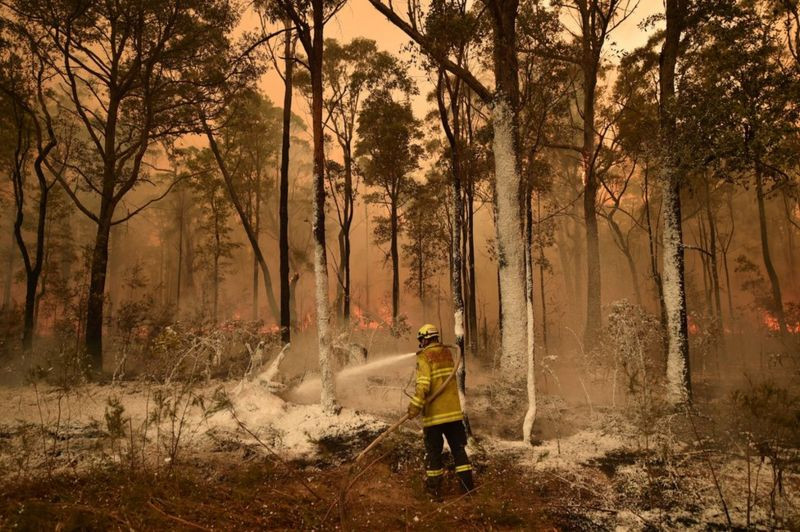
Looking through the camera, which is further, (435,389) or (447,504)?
(435,389)

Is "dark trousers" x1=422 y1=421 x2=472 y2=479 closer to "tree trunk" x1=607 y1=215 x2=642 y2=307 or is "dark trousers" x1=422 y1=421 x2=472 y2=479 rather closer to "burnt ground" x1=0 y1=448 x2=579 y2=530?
"burnt ground" x1=0 y1=448 x2=579 y2=530

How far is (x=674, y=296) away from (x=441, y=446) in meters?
6.37

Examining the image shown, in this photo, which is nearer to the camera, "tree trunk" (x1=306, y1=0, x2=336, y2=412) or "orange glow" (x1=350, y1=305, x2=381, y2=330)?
"tree trunk" (x1=306, y1=0, x2=336, y2=412)

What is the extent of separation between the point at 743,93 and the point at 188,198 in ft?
141

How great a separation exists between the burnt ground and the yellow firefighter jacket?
0.95 metres

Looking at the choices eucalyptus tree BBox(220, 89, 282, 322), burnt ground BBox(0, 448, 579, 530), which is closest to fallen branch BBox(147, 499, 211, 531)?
burnt ground BBox(0, 448, 579, 530)

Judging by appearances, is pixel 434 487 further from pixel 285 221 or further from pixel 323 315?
pixel 285 221

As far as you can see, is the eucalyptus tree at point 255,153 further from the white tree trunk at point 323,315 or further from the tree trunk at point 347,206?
the white tree trunk at point 323,315

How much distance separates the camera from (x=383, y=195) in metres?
21.5

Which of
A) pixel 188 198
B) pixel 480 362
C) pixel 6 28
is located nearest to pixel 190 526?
pixel 480 362

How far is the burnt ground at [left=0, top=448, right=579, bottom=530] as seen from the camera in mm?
4184

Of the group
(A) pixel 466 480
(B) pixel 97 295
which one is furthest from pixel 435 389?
(B) pixel 97 295

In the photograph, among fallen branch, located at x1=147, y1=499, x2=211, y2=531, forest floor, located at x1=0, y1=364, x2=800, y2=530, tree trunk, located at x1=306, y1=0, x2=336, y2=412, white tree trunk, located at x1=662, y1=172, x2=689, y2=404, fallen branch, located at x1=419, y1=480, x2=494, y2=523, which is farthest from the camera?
white tree trunk, located at x1=662, y1=172, x2=689, y2=404

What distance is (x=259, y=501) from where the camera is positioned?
4848 mm
